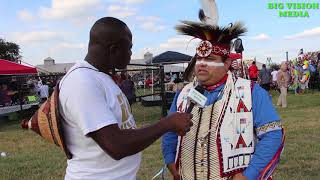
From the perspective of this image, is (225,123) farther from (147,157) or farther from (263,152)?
(147,157)

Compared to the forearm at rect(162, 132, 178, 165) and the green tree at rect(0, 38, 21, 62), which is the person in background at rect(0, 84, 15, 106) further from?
the green tree at rect(0, 38, 21, 62)

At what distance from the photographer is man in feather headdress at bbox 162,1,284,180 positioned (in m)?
2.66

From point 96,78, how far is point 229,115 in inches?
41.8

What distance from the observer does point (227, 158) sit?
8.75 feet

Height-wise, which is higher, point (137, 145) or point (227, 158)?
point (137, 145)

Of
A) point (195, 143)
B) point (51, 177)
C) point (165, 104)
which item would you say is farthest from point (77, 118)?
point (165, 104)

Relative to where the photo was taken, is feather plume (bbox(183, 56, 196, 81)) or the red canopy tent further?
the red canopy tent

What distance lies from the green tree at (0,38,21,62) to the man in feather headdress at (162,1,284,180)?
161 ft

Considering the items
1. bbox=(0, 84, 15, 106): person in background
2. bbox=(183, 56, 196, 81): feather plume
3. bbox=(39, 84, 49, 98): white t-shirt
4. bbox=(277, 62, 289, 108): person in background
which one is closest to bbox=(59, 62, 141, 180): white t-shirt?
bbox=(183, 56, 196, 81): feather plume

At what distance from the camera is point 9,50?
5159 centimetres

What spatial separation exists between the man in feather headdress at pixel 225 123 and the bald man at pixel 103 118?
63 cm

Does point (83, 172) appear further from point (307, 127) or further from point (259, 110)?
point (307, 127)

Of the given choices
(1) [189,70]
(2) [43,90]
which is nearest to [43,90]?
(2) [43,90]

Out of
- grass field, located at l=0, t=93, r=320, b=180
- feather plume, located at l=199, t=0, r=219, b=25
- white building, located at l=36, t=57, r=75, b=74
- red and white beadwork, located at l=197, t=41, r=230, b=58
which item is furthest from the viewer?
white building, located at l=36, t=57, r=75, b=74
